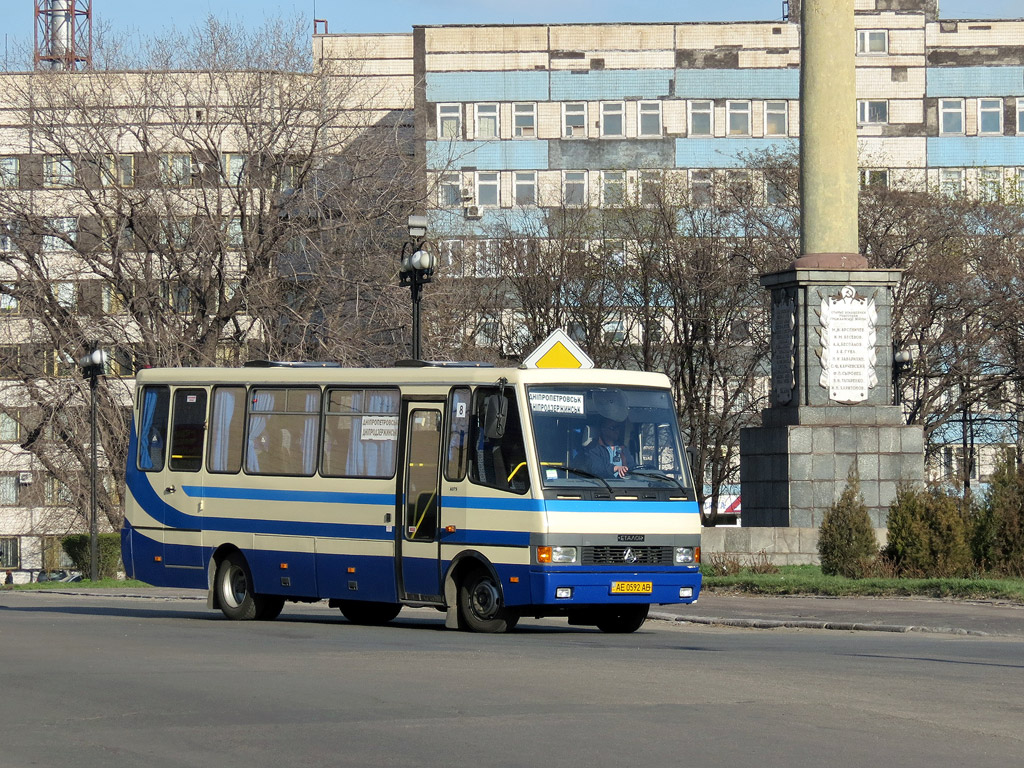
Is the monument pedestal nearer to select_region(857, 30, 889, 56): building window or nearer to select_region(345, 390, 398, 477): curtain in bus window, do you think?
select_region(345, 390, 398, 477): curtain in bus window

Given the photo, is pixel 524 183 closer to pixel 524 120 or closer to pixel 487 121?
pixel 524 120

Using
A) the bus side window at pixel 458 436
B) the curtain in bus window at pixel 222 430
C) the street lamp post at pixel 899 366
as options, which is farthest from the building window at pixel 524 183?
the bus side window at pixel 458 436

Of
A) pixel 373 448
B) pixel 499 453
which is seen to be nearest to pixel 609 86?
pixel 373 448

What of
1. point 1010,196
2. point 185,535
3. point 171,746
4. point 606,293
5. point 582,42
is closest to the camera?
point 171,746

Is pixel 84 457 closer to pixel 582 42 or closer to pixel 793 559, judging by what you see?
pixel 793 559

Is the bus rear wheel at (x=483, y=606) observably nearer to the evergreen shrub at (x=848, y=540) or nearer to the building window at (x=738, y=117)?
the evergreen shrub at (x=848, y=540)

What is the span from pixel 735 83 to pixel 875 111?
19.0 feet

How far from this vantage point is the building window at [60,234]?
130 ft

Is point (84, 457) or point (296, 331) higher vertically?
point (296, 331)

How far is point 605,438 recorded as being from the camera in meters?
18.5

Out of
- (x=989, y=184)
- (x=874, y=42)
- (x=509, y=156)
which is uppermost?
(x=874, y=42)

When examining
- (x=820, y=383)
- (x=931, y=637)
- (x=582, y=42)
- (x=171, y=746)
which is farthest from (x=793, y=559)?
(x=582, y=42)

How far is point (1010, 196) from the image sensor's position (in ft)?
197

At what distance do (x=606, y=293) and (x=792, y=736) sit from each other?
45.5 m
